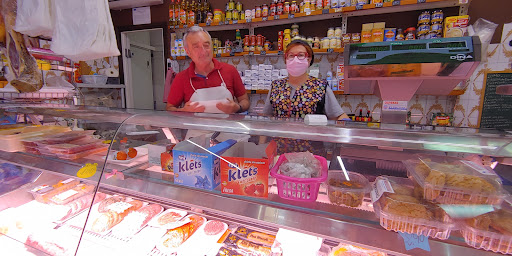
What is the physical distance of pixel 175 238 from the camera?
146 centimetres

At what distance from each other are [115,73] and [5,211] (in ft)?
14.8

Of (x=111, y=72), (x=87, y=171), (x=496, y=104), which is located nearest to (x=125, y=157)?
(x=87, y=171)

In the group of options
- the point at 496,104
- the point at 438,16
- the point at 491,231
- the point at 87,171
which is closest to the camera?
the point at 491,231

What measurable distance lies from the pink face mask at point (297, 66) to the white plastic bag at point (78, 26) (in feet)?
4.95

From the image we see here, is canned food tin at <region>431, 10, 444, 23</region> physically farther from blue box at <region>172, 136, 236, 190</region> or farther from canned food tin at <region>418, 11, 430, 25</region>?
blue box at <region>172, 136, 236, 190</region>

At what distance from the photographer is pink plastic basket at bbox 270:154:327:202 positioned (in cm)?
95

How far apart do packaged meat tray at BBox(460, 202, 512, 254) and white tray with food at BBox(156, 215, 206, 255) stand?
4.32 ft

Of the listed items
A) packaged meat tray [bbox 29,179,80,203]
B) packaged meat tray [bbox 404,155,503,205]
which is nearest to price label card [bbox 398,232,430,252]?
packaged meat tray [bbox 404,155,503,205]

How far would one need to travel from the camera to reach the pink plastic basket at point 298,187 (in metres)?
0.95

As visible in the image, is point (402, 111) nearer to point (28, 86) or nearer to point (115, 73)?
point (28, 86)

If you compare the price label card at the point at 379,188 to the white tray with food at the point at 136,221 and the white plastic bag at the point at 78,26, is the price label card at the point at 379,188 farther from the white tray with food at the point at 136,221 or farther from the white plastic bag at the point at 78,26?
the white plastic bag at the point at 78,26

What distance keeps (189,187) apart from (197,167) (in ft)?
0.34

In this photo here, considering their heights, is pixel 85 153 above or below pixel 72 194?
above

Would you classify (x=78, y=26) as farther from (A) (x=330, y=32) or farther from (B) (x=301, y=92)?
(A) (x=330, y=32)
